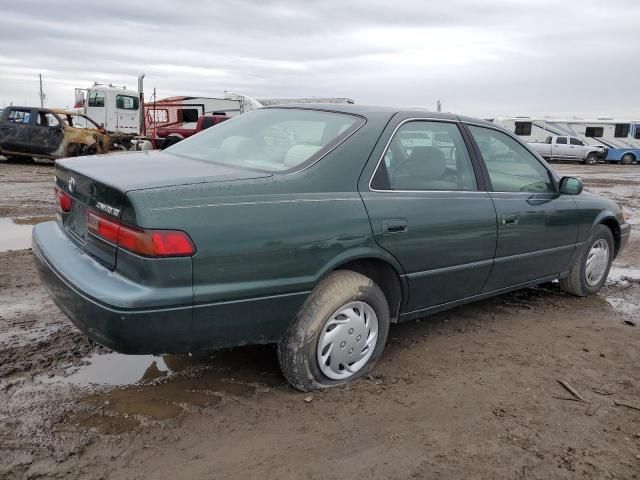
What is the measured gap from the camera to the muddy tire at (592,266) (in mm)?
4754

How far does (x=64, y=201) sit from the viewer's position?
3.17 m

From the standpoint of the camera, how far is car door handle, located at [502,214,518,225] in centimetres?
375

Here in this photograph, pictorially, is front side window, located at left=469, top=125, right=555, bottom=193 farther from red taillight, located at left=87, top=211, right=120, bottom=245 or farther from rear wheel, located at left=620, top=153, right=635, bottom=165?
rear wheel, located at left=620, top=153, right=635, bottom=165

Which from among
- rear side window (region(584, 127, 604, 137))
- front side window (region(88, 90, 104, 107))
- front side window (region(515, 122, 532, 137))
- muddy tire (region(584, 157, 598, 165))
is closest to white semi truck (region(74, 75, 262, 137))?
front side window (region(88, 90, 104, 107))

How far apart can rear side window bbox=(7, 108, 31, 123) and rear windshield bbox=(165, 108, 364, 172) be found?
13.9 metres

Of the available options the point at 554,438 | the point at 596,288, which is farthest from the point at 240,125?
the point at 596,288

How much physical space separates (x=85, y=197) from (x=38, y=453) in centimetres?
121

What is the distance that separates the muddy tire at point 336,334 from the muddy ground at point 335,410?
0.38 ft

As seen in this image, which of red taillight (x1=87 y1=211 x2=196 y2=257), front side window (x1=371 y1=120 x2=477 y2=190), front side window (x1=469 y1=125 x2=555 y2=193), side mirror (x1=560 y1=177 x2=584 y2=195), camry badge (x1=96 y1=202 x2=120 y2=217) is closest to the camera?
red taillight (x1=87 y1=211 x2=196 y2=257)

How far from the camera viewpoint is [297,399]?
2.93 m

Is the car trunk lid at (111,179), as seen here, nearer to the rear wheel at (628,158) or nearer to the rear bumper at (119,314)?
the rear bumper at (119,314)

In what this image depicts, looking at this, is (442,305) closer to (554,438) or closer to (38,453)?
(554,438)

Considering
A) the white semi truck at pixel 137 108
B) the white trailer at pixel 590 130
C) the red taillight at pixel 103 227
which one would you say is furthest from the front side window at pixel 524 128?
the red taillight at pixel 103 227

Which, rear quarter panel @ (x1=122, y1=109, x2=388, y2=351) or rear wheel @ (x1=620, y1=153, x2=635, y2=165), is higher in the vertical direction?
rear quarter panel @ (x1=122, y1=109, x2=388, y2=351)
